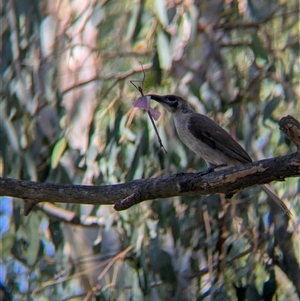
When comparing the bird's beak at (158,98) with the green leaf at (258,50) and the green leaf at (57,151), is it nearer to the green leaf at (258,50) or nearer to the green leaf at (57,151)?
the green leaf at (258,50)

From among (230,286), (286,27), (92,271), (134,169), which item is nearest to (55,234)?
(92,271)

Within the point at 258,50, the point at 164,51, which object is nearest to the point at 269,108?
the point at 258,50

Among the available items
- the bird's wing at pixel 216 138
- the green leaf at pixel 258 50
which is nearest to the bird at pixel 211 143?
the bird's wing at pixel 216 138

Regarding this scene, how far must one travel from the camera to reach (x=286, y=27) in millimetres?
6230

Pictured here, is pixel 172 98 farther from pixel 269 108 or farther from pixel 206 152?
pixel 269 108

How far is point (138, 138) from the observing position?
547 cm

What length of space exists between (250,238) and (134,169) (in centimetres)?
82

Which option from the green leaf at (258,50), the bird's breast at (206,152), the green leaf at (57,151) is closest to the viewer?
the bird's breast at (206,152)

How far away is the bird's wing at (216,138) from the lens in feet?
15.7

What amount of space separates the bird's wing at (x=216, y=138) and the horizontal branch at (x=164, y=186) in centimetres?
102

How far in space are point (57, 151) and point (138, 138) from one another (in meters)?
0.53

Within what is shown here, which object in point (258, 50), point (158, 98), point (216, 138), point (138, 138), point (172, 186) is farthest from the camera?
point (138, 138)

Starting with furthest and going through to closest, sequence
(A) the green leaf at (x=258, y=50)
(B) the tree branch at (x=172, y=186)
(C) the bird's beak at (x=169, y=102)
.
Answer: (A) the green leaf at (x=258, y=50) < (C) the bird's beak at (x=169, y=102) < (B) the tree branch at (x=172, y=186)

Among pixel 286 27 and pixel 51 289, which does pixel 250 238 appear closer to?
pixel 51 289
